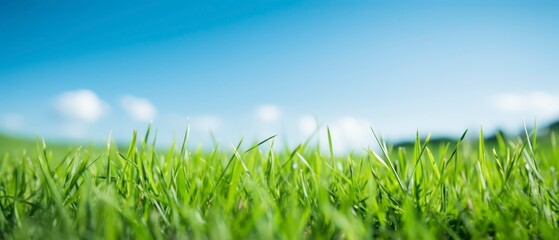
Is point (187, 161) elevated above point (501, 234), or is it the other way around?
point (187, 161)

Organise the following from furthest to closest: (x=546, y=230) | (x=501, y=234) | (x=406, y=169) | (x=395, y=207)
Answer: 1. (x=406, y=169)
2. (x=395, y=207)
3. (x=501, y=234)
4. (x=546, y=230)

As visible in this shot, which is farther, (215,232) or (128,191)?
(128,191)

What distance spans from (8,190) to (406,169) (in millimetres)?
1372

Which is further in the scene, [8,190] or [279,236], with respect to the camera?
[8,190]

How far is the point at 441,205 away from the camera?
1184 mm

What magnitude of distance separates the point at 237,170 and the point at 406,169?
2.29 ft

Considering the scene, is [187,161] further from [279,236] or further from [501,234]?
[501,234]

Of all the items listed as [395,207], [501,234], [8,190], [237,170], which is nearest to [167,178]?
[237,170]

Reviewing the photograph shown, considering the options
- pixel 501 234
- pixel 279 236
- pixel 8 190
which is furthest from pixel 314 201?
pixel 8 190

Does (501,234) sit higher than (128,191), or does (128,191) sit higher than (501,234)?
(128,191)

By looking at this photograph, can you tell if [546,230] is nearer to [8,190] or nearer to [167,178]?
[167,178]

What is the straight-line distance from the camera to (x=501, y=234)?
954 mm

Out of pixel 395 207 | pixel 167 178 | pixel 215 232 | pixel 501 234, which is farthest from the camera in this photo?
pixel 167 178

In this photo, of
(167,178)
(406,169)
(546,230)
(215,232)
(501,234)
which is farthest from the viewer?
(406,169)
